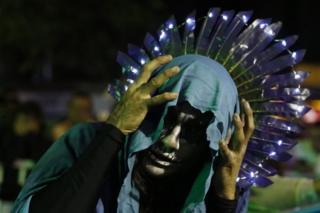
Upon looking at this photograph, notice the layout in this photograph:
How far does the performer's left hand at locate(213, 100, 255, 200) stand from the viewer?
2.19m

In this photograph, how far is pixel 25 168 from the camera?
6277mm

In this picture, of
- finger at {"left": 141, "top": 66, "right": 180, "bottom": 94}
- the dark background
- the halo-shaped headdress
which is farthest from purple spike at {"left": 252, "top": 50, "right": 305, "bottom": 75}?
the dark background

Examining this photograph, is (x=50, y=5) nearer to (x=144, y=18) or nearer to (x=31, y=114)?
(x=144, y=18)

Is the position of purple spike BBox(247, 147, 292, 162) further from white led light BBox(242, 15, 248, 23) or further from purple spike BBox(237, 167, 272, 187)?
white led light BBox(242, 15, 248, 23)

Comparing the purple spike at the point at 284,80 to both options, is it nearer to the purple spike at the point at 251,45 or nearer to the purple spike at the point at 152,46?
the purple spike at the point at 251,45

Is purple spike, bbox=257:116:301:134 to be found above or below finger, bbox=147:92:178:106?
below

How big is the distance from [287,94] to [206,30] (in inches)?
13.2

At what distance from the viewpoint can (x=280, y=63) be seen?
2.48 meters

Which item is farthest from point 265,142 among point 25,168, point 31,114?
point 31,114

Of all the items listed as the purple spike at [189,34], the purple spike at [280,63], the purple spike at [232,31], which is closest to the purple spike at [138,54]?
the purple spike at [189,34]

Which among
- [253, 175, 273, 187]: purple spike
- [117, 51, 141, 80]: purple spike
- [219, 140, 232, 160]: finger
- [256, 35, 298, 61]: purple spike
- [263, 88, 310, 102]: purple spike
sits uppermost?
[117, 51, 141, 80]: purple spike

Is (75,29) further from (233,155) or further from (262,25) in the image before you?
(233,155)

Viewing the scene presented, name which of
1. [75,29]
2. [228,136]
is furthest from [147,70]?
[75,29]

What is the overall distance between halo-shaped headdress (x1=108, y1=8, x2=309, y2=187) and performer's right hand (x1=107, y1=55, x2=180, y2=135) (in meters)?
0.35
